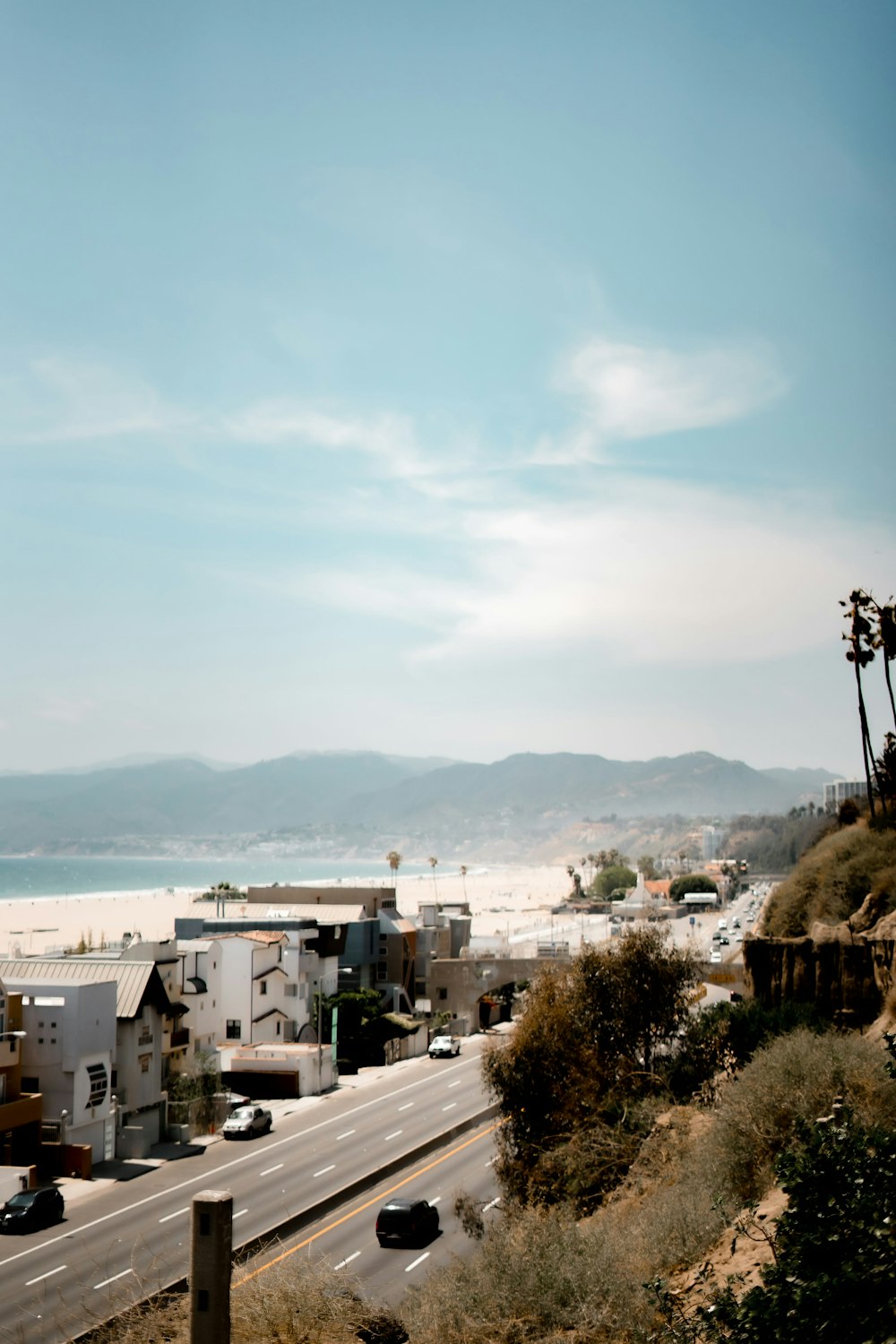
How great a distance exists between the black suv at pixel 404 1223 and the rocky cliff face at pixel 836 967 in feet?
43.8

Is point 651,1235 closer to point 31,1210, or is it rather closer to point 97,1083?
point 31,1210

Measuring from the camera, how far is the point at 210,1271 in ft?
58.3

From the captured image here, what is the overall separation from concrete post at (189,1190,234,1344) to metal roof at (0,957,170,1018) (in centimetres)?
3280

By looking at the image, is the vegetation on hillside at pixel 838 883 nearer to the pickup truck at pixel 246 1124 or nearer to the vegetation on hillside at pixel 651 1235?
the vegetation on hillside at pixel 651 1235

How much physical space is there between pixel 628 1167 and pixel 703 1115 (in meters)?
2.50

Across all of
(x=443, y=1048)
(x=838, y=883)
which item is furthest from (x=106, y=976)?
(x=443, y=1048)

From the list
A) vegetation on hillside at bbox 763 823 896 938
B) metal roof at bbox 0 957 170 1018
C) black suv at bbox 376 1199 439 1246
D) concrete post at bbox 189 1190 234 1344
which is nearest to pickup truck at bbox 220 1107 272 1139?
metal roof at bbox 0 957 170 1018

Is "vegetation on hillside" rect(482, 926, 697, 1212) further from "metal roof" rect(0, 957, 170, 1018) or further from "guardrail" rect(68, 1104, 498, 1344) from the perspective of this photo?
"metal roof" rect(0, 957, 170, 1018)

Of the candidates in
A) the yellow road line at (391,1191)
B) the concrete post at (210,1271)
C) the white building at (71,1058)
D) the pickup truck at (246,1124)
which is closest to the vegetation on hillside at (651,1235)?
the concrete post at (210,1271)

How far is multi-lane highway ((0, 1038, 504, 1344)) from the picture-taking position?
28.4 meters

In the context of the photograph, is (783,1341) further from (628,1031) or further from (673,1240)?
(628,1031)

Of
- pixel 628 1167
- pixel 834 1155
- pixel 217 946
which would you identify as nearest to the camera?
pixel 834 1155

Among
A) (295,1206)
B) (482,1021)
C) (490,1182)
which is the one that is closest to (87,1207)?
(295,1206)

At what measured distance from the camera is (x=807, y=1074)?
2291 centimetres
